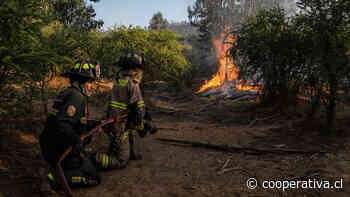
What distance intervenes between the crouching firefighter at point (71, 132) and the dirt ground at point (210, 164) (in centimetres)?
22

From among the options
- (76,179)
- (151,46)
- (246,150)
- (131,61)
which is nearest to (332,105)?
(246,150)

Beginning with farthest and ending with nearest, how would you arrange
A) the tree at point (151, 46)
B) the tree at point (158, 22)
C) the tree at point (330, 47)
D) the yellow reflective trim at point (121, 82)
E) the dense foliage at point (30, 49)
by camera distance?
the tree at point (158, 22) < the tree at point (151, 46) < the tree at point (330, 47) < the yellow reflective trim at point (121, 82) < the dense foliage at point (30, 49)

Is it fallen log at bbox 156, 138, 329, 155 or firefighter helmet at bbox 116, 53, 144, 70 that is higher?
firefighter helmet at bbox 116, 53, 144, 70

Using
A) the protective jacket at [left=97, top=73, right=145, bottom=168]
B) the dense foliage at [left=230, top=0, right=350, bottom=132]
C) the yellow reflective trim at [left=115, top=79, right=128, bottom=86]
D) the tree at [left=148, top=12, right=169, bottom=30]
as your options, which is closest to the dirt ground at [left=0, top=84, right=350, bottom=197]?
the protective jacket at [left=97, top=73, right=145, bottom=168]

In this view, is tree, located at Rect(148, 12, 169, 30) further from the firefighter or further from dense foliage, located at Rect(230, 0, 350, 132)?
the firefighter

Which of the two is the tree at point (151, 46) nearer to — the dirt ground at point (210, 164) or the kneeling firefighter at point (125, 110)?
the dirt ground at point (210, 164)

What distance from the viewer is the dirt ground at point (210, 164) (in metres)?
2.93

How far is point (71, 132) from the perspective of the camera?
8.97ft

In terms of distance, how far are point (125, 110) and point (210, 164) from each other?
181 cm

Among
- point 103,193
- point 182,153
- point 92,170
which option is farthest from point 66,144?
point 182,153

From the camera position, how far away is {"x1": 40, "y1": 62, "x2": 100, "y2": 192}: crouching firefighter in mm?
2793

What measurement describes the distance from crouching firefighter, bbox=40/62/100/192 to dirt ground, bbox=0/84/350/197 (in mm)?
223

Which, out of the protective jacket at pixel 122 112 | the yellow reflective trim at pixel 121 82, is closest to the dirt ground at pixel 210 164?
the protective jacket at pixel 122 112

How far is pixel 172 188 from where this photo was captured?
10.00ft
